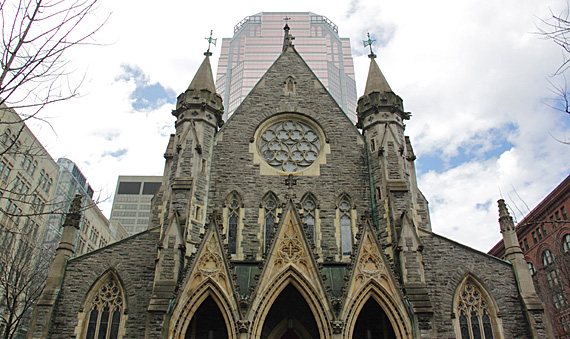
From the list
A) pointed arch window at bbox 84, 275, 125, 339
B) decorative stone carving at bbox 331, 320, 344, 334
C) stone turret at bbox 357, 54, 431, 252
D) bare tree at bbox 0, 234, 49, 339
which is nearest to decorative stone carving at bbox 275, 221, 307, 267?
decorative stone carving at bbox 331, 320, 344, 334

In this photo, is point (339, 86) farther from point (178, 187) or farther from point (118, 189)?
point (118, 189)

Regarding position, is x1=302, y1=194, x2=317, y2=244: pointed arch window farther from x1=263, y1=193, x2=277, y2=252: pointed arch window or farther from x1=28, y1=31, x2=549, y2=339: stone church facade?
x1=263, y1=193, x2=277, y2=252: pointed arch window

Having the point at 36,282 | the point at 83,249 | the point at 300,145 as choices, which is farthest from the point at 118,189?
the point at 300,145

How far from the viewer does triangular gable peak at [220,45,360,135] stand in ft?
60.2

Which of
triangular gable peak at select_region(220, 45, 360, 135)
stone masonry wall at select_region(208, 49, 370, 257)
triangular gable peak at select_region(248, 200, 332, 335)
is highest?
triangular gable peak at select_region(220, 45, 360, 135)

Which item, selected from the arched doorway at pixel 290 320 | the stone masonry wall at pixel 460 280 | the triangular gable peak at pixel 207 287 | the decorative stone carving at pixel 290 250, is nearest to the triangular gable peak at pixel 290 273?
the decorative stone carving at pixel 290 250

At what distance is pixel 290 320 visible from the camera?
1380cm

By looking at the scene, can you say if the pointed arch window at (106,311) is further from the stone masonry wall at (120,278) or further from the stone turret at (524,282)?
the stone turret at (524,282)

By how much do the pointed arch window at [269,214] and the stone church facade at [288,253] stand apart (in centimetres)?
5

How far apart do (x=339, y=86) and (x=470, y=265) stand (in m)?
47.1

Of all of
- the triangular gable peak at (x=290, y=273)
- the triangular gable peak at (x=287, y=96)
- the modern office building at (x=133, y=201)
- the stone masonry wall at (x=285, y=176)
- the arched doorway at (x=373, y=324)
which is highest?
the modern office building at (x=133, y=201)

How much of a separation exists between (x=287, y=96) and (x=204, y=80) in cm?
352

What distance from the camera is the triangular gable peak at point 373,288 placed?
41.3 feet

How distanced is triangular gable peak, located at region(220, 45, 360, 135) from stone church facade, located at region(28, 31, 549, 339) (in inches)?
3.2
